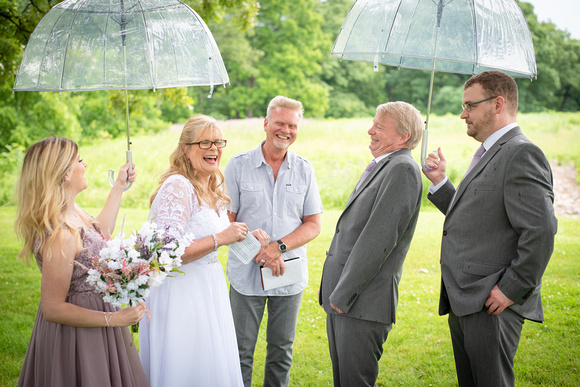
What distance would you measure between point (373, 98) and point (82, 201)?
22407mm

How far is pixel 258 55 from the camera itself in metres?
27.8

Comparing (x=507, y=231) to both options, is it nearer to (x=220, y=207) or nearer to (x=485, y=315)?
(x=485, y=315)

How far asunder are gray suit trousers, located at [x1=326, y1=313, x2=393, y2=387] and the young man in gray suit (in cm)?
54

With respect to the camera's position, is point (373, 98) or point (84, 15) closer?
point (84, 15)

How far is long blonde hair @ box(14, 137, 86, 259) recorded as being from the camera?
2.63 m

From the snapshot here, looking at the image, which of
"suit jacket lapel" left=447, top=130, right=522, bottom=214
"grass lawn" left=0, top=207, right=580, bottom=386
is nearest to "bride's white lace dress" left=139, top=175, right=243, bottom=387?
"suit jacket lapel" left=447, top=130, right=522, bottom=214

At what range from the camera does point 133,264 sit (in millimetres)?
2541

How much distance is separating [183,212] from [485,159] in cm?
193

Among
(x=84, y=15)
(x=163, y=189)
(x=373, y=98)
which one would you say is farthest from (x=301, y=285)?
(x=373, y=98)

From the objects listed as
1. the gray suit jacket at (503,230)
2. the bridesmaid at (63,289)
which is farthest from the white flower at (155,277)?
the gray suit jacket at (503,230)

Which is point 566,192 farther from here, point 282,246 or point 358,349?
point 358,349

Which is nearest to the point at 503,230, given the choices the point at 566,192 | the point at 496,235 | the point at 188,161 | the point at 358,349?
the point at 496,235

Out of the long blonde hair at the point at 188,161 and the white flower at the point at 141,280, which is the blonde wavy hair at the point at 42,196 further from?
the long blonde hair at the point at 188,161

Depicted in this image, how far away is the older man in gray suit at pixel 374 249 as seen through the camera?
122 inches
